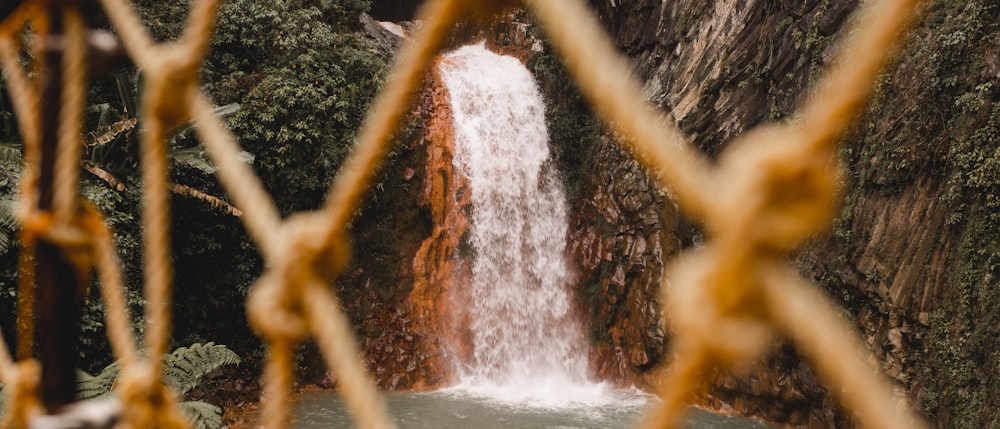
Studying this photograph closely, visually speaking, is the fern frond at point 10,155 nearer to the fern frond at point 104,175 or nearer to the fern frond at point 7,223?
the fern frond at point 7,223

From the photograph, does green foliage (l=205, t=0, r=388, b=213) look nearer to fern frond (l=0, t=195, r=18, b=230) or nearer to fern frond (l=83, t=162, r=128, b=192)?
fern frond (l=83, t=162, r=128, b=192)

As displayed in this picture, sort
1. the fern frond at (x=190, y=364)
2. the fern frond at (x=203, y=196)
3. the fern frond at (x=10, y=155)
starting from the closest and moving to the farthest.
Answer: the fern frond at (x=10, y=155), the fern frond at (x=190, y=364), the fern frond at (x=203, y=196)

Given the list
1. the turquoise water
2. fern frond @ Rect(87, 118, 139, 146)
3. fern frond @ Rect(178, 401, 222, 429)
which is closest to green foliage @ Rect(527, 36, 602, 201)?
the turquoise water

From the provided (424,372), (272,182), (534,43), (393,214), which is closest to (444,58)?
(534,43)

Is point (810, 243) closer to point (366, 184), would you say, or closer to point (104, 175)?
point (366, 184)

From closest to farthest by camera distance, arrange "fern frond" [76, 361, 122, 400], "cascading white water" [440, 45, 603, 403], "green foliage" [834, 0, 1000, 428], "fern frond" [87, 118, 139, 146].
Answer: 1. "fern frond" [76, 361, 122, 400]
2. "green foliage" [834, 0, 1000, 428]
3. "fern frond" [87, 118, 139, 146]
4. "cascading white water" [440, 45, 603, 403]

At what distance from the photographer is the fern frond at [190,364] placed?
4.57 metres

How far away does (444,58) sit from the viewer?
10.2 meters

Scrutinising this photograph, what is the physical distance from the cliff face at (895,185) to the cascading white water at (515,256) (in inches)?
57.8

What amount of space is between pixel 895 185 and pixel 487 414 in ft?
14.1

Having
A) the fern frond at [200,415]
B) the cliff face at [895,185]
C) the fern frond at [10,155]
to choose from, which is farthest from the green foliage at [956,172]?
the fern frond at [10,155]

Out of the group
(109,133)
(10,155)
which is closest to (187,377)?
(10,155)

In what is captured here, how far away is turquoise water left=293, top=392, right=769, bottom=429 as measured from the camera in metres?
5.78

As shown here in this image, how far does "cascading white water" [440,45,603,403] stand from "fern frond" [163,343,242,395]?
3.21 m
